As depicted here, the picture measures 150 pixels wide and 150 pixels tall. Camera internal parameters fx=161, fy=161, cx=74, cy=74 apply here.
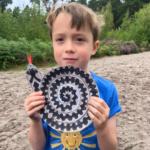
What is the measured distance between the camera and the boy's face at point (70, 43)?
→ 3.72 ft

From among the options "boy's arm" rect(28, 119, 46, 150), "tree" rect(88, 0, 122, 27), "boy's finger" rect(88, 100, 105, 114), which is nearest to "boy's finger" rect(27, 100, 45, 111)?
"boy's arm" rect(28, 119, 46, 150)

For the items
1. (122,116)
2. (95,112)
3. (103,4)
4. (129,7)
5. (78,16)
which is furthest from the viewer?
(103,4)

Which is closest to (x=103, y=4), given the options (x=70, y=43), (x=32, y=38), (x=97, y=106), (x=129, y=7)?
(x=129, y=7)

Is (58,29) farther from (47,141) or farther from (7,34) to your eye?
(7,34)

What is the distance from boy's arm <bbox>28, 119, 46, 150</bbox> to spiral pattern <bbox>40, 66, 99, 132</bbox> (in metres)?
0.19

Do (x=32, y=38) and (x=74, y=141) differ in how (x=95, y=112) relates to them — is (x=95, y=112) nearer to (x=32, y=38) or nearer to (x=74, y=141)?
(x=74, y=141)

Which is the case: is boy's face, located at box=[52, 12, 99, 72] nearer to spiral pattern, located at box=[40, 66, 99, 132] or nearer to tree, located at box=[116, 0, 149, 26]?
spiral pattern, located at box=[40, 66, 99, 132]

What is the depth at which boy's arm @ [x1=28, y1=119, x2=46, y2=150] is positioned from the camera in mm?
1172

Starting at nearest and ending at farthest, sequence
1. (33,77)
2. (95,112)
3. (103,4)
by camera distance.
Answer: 1. (95,112)
2. (33,77)
3. (103,4)

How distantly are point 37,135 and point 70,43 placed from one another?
0.73m

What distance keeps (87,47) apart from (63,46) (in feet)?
0.58

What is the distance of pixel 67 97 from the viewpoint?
1.07m

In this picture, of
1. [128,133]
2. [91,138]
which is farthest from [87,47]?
[128,133]

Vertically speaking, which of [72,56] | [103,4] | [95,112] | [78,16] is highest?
[103,4]
